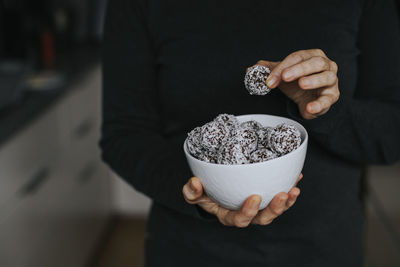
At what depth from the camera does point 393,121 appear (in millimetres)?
627

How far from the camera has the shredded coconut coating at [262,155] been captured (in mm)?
496

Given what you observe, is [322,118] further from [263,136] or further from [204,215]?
[204,215]

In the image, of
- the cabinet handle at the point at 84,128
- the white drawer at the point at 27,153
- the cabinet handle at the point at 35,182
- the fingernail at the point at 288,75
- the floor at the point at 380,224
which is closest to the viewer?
the fingernail at the point at 288,75

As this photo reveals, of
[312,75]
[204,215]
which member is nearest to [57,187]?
[204,215]

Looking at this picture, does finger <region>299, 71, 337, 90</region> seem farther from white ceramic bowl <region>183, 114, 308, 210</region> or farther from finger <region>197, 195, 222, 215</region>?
finger <region>197, 195, 222, 215</region>

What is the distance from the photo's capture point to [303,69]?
451mm

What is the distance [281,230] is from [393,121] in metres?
0.23

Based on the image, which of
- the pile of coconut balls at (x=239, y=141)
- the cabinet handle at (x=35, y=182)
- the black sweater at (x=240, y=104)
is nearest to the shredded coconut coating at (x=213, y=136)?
the pile of coconut balls at (x=239, y=141)

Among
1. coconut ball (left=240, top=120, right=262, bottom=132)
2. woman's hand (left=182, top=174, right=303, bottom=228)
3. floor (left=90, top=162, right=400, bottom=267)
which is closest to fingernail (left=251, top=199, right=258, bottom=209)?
woman's hand (left=182, top=174, right=303, bottom=228)

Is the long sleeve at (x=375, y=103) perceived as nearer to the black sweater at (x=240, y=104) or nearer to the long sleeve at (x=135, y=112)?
the black sweater at (x=240, y=104)

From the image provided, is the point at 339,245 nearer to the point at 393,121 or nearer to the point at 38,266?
the point at 393,121

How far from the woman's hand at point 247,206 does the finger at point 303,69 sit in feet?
0.43

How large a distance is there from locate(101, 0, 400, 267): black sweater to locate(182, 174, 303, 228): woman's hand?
0.20ft

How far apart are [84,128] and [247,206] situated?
4.53 ft
